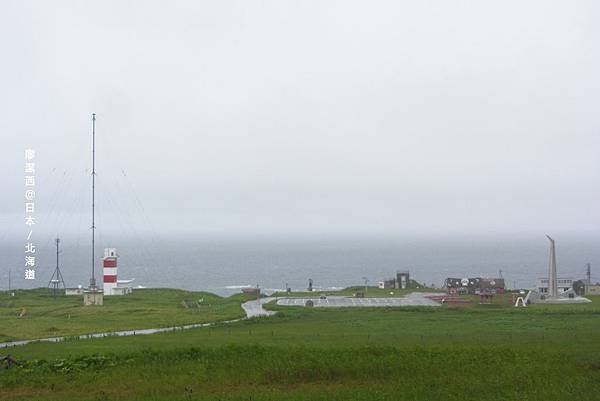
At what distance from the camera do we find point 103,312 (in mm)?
46844

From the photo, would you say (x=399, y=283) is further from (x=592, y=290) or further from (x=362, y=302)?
(x=592, y=290)

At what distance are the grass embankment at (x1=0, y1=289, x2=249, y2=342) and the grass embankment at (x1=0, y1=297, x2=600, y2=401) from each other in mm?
8028

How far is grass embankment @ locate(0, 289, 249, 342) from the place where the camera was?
3703 cm

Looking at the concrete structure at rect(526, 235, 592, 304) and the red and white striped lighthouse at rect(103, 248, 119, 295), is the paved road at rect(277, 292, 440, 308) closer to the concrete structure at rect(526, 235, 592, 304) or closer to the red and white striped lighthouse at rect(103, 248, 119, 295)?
the concrete structure at rect(526, 235, 592, 304)

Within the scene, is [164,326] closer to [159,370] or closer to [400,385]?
[159,370]

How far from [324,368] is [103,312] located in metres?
30.8

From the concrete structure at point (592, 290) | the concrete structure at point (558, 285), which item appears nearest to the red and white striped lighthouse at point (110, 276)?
the concrete structure at point (558, 285)

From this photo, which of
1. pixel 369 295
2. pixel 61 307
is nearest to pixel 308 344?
pixel 61 307

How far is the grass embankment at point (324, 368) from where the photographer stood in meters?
17.1

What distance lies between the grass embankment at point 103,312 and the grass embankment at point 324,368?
8028 millimetres

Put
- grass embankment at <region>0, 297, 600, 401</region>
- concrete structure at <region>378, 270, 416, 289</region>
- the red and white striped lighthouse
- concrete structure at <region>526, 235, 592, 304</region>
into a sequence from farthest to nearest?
1. concrete structure at <region>378, 270, 416, 289</region>
2. the red and white striped lighthouse
3. concrete structure at <region>526, 235, 592, 304</region>
4. grass embankment at <region>0, 297, 600, 401</region>

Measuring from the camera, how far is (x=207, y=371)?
66.6ft

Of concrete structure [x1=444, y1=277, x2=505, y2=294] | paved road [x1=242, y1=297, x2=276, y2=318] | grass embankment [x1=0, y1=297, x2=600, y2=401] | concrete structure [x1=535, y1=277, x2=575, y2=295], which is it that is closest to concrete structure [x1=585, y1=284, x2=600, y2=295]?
concrete structure [x1=535, y1=277, x2=575, y2=295]

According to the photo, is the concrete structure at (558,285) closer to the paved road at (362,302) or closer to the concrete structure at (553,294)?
the concrete structure at (553,294)
